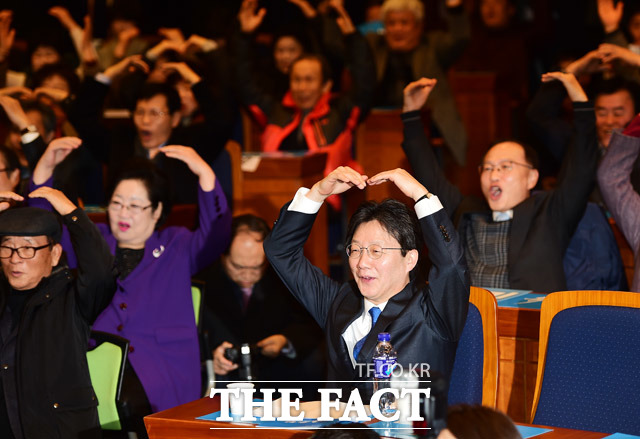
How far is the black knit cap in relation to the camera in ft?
10.5

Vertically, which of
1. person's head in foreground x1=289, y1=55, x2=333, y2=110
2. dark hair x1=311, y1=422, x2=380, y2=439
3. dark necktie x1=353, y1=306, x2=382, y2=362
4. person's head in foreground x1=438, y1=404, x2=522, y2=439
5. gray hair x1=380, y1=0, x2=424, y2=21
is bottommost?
dark hair x1=311, y1=422, x2=380, y2=439

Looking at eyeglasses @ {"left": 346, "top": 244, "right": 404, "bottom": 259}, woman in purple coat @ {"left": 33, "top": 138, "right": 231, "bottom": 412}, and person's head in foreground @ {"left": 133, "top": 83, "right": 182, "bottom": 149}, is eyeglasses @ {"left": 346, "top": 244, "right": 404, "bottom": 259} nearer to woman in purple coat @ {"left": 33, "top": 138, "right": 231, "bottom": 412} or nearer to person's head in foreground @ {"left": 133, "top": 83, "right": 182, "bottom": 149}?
woman in purple coat @ {"left": 33, "top": 138, "right": 231, "bottom": 412}

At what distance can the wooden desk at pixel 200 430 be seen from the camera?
2264 millimetres

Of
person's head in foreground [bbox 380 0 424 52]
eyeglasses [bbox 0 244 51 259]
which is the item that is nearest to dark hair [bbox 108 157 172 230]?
eyeglasses [bbox 0 244 51 259]

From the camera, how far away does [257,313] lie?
393cm

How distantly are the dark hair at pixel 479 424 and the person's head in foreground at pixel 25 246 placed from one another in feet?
6.06

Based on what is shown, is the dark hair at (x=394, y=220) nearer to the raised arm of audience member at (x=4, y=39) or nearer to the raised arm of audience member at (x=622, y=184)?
the raised arm of audience member at (x=622, y=184)

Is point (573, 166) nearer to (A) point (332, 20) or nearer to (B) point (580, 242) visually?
(B) point (580, 242)

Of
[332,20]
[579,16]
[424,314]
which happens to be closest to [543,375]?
[424,314]

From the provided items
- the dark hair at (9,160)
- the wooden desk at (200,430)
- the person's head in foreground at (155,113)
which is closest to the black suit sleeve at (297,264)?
the wooden desk at (200,430)

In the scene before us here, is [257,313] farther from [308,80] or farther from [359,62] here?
[359,62]

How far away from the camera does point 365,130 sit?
20.1 ft

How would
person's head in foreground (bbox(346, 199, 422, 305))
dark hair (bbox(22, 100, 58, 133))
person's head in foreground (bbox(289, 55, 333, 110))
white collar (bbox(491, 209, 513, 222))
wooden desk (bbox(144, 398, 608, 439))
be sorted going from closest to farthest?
wooden desk (bbox(144, 398, 608, 439)) < person's head in foreground (bbox(346, 199, 422, 305)) < white collar (bbox(491, 209, 513, 222)) < dark hair (bbox(22, 100, 58, 133)) < person's head in foreground (bbox(289, 55, 333, 110))

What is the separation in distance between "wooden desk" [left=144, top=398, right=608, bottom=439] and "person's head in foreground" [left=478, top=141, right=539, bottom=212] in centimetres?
170
